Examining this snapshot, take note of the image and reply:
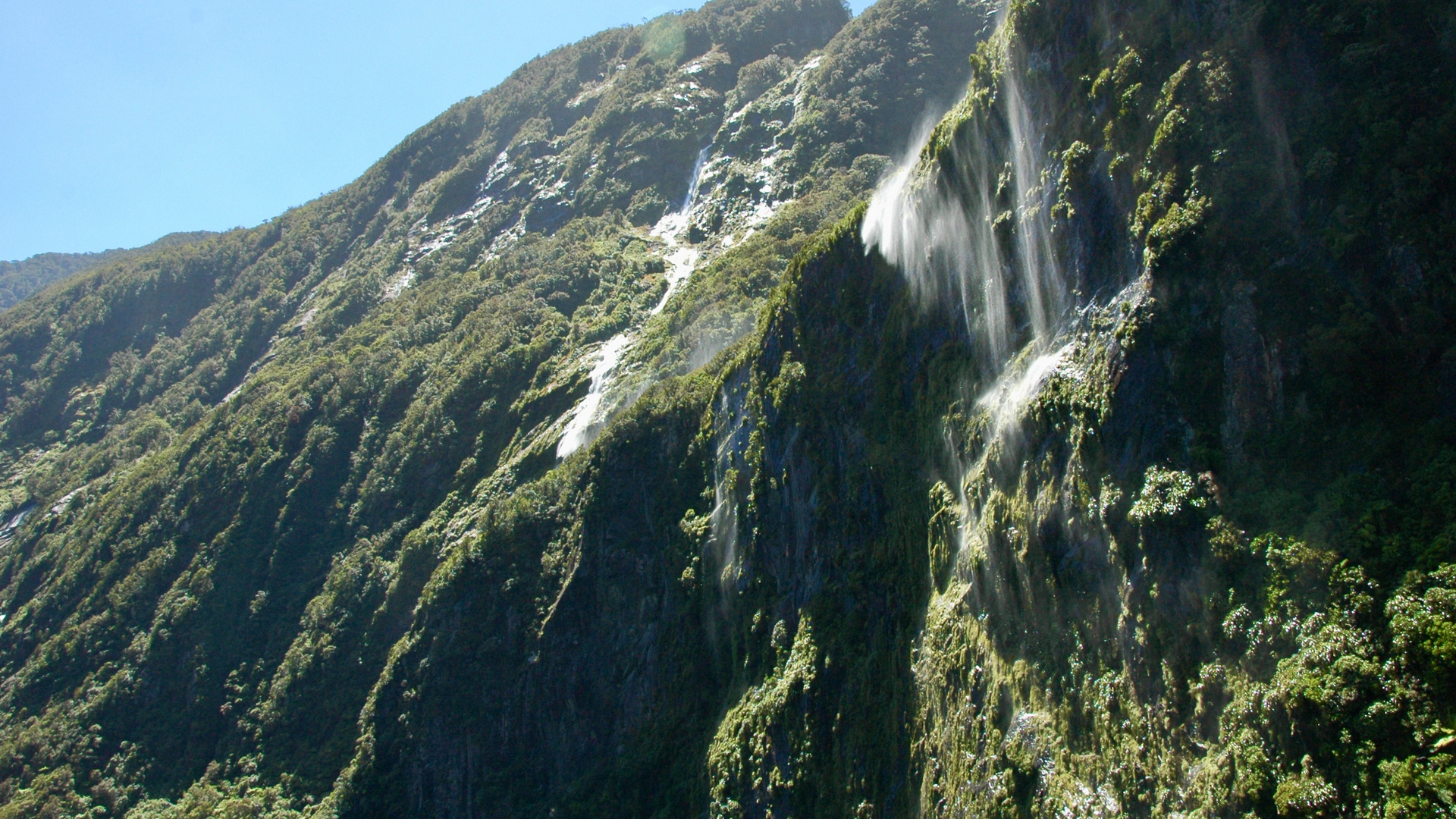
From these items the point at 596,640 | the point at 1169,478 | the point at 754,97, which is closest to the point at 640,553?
the point at 596,640

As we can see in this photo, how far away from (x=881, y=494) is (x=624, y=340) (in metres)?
34.7

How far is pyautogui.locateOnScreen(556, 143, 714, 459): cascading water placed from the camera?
4838 centimetres

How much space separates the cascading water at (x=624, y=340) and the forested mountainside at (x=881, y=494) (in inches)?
20.7

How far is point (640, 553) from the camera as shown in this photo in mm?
39969

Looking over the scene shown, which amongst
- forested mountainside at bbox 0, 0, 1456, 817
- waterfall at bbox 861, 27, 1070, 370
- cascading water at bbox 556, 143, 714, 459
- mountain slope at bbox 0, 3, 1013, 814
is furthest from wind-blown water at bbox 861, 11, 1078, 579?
cascading water at bbox 556, 143, 714, 459

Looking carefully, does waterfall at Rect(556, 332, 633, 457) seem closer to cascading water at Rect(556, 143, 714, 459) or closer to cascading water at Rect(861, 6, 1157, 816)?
cascading water at Rect(556, 143, 714, 459)

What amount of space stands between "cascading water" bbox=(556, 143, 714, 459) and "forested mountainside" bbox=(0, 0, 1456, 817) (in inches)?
20.7

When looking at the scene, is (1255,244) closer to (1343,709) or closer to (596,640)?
(1343,709)

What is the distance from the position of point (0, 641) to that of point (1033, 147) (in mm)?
79077

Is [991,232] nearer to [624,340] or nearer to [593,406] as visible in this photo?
[593,406]

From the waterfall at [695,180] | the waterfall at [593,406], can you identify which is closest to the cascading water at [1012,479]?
the waterfall at [593,406]

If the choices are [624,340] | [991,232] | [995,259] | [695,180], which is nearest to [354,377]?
[624,340]

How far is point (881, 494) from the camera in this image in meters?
28.3

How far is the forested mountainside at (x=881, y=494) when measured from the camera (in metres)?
14.3
